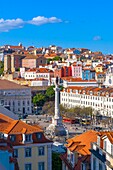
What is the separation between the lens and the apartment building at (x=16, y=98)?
6278cm

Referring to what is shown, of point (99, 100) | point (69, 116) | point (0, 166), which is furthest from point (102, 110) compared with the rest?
point (0, 166)

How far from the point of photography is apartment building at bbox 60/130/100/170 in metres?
15.8

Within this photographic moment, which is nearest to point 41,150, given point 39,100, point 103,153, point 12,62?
point 103,153

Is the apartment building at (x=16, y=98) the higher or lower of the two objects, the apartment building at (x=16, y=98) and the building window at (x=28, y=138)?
the higher

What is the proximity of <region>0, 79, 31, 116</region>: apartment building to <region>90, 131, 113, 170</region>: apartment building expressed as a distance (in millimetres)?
47694

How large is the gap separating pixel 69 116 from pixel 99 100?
6745mm

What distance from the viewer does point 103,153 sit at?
14.1 m

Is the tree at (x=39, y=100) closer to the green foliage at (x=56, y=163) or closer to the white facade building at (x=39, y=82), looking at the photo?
the white facade building at (x=39, y=82)

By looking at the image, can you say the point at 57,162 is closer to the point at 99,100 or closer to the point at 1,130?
the point at 1,130

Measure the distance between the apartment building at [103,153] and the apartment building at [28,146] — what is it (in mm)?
2348

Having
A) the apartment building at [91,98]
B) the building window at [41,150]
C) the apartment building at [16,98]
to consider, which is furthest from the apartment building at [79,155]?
the apartment building at [16,98]

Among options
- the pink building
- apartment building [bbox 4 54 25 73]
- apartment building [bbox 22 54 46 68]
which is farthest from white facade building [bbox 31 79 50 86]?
apartment building [bbox 4 54 25 73]

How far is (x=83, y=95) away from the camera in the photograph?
60156 mm

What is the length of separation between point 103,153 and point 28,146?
3.51m
